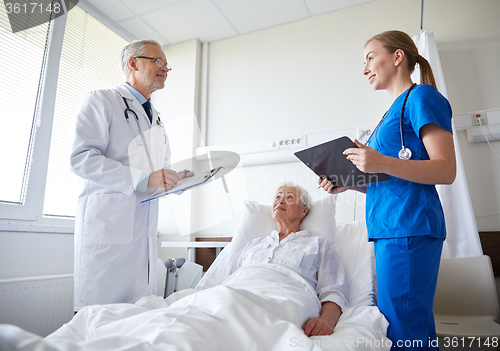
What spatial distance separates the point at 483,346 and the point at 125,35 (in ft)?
11.6

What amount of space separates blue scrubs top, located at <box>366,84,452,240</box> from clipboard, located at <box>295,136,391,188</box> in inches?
2.3

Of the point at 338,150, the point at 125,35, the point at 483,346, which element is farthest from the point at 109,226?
the point at 125,35

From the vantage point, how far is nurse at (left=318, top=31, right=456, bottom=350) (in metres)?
0.96

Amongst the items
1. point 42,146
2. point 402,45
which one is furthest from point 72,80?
point 402,45

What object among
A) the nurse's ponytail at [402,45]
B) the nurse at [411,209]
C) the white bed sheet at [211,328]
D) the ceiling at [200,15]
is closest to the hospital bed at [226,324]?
the white bed sheet at [211,328]

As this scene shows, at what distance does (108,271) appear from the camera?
133cm

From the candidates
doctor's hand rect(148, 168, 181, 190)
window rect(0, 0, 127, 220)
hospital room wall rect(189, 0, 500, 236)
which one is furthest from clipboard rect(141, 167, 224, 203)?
hospital room wall rect(189, 0, 500, 236)

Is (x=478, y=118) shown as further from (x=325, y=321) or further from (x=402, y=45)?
(x=325, y=321)

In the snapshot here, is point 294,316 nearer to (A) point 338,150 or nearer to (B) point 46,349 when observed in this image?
(A) point 338,150

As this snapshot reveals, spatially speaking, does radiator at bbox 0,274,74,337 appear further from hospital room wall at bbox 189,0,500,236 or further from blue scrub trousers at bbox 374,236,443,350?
blue scrub trousers at bbox 374,236,443,350

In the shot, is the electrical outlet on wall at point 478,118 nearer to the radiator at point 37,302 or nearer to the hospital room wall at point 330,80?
the hospital room wall at point 330,80

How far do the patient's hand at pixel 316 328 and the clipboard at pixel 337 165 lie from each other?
0.50 metres

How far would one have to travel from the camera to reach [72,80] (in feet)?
8.82

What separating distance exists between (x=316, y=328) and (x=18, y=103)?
7.69 feet
